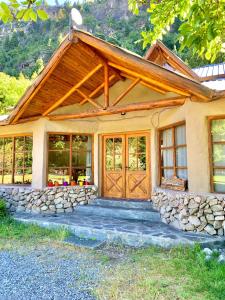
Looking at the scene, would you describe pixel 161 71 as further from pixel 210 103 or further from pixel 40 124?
pixel 40 124

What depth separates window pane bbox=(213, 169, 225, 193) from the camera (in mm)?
5273

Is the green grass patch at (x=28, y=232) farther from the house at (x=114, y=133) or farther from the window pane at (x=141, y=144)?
the window pane at (x=141, y=144)

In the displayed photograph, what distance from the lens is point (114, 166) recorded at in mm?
8164

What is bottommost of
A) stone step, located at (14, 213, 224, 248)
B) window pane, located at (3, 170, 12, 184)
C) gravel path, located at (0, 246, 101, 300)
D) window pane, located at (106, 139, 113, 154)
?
gravel path, located at (0, 246, 101, 300)

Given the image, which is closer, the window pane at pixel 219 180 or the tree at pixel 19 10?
the tree at pixel 19 10

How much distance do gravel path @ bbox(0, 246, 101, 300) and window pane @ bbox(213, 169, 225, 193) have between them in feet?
9.76

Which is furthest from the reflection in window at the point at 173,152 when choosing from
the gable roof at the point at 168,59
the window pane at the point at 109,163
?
the gable roof at the point at 168,59

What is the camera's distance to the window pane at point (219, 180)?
5.27m

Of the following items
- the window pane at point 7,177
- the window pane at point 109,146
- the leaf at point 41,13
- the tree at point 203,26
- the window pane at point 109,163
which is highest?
the tree at point 203,26

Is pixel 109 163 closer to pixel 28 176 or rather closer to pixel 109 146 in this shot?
pixel 109 146

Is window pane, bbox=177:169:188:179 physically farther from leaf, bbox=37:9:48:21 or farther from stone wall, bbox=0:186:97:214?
leaf, bbox=37:9:48:21

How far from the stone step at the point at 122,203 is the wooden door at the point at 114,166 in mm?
574

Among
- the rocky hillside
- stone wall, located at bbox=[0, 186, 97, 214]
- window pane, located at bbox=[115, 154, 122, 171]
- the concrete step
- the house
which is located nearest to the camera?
Answer: the house

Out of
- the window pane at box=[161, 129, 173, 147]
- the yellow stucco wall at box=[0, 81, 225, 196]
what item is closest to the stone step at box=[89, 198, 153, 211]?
the yellow stucco wall at box=[0, 81, 225, 196]
